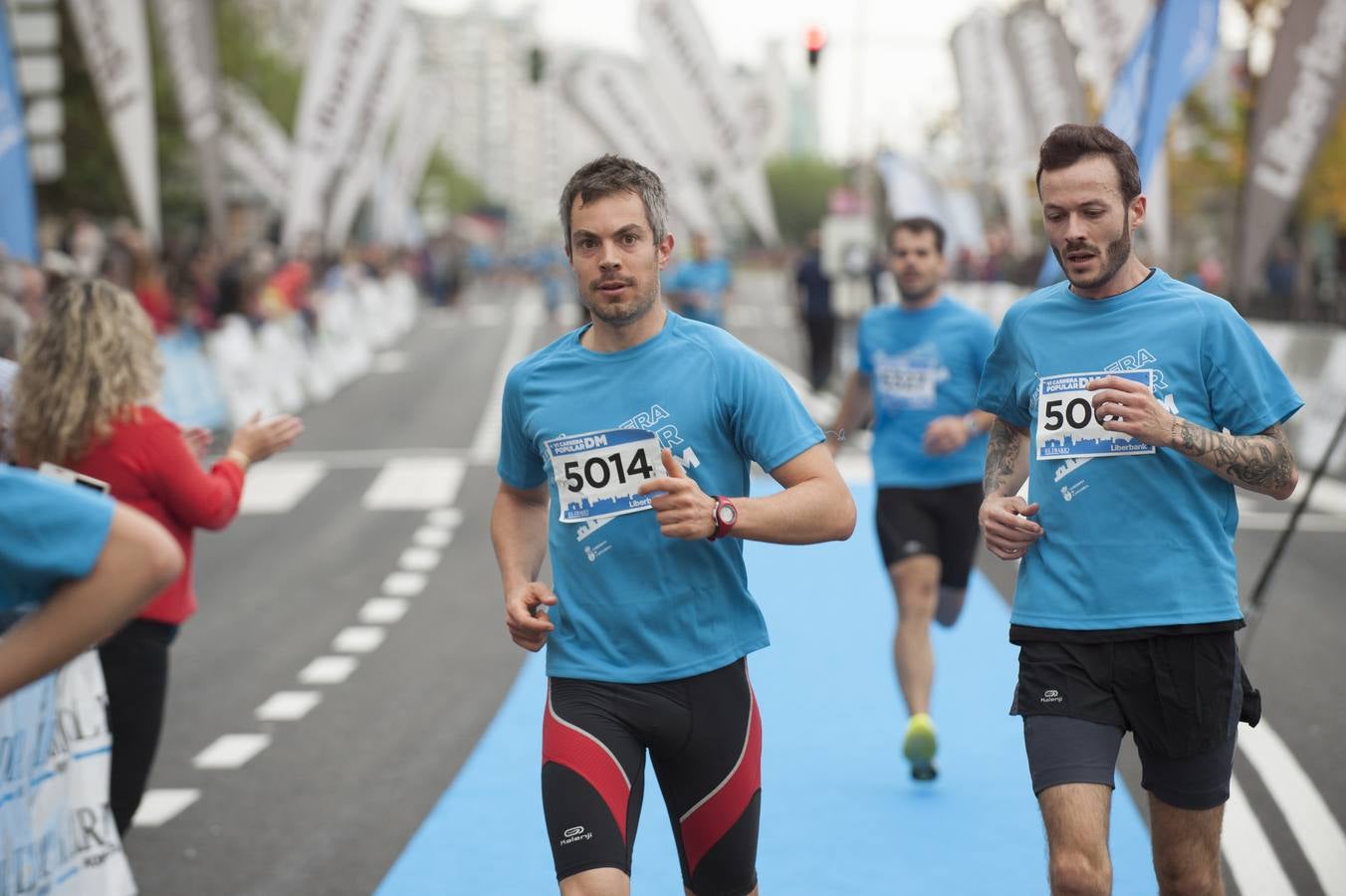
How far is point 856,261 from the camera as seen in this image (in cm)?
2930

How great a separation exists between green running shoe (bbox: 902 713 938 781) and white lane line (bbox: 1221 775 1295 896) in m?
1.09

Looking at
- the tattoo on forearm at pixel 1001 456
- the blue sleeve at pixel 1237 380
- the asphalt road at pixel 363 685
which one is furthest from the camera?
the asphalt road at pixel 363 685

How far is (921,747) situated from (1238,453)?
3.05 metres

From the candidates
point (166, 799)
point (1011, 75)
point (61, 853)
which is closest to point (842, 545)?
point (166, 799)

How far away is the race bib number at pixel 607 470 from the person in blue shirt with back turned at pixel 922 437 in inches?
121

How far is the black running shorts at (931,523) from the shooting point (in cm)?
708

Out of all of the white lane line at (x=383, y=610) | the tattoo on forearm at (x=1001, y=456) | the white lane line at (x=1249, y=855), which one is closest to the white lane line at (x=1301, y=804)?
the white lane line at (x=1249, y=855)

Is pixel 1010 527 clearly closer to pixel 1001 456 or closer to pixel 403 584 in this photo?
pixel 1001 456

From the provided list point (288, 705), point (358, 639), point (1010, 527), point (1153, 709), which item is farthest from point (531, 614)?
point (358, 639)

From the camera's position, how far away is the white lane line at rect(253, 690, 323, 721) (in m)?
8.30

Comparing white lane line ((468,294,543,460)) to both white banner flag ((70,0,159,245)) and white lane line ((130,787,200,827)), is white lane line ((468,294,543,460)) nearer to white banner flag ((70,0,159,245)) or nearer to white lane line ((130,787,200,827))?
white lane line ((130,787,200,827))

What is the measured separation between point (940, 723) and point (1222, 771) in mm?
3780

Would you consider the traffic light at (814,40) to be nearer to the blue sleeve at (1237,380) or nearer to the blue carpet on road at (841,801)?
the blue carpet on road at (841,801)

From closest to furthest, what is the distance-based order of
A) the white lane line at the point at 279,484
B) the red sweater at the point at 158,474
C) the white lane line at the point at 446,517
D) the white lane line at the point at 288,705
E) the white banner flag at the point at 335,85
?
the red sweater at the point at 158,474 → the white lane line at the point at 288,705 → the white lane line at the point at 446,517 → the white lane line at the point at 279,484 → the white banner flag at the point at 335,85
